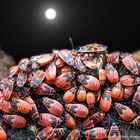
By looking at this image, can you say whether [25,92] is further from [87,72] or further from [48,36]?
[48,36]

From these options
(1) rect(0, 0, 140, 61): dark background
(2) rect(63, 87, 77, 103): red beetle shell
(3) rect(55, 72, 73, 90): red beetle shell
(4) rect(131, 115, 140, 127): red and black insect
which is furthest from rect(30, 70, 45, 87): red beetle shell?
(1) rect(0, 0, 140, 61): dark background

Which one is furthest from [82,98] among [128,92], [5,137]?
[5,137]

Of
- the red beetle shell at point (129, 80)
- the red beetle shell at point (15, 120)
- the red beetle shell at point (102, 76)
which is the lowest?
the red beetle shell at point (15, 120)

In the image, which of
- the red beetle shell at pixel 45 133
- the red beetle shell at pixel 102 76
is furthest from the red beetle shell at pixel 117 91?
the red beetle shell at pixel 45 133

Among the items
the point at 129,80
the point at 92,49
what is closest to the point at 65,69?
the point at 92,49

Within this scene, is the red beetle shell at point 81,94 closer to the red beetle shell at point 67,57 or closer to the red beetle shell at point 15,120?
the red beetle shell at point 67,57

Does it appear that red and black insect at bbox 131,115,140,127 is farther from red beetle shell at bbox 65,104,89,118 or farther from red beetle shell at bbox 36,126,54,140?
red beetle shell at bbox 36,126,54,140
